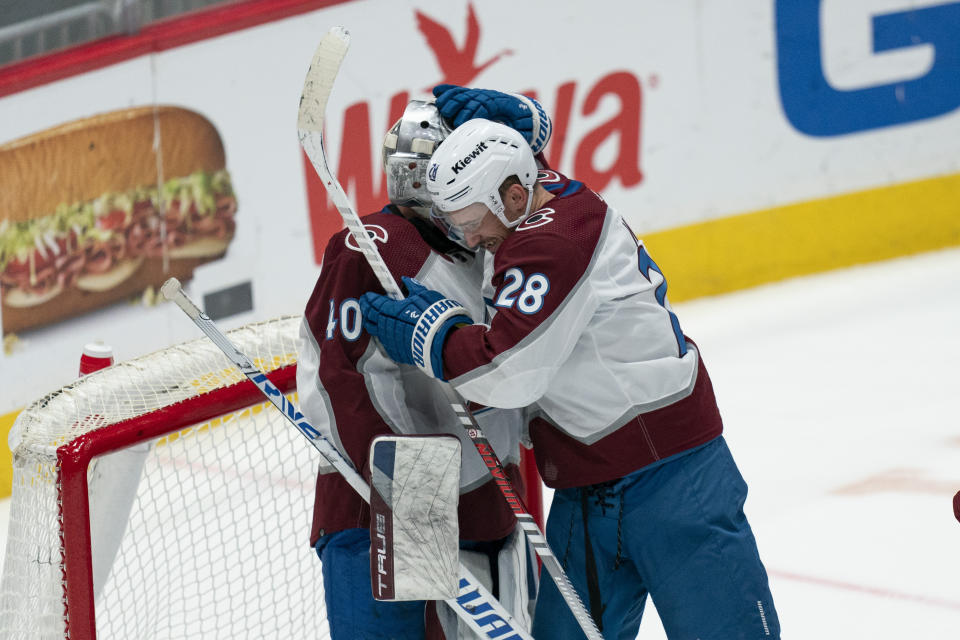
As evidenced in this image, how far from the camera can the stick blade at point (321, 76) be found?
1.90 m

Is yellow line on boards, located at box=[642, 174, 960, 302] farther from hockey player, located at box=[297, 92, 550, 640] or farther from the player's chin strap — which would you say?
the player's chin strap

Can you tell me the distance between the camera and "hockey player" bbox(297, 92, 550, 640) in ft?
6.68

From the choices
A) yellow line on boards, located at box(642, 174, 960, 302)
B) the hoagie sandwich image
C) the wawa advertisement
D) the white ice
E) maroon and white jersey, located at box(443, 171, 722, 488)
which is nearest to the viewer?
maroon and white jersey, located at box(443, 171, 722, 488)

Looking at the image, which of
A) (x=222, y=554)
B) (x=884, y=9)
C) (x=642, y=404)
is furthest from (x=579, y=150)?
(x=642, y=404)

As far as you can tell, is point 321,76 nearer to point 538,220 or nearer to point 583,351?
point 538,220

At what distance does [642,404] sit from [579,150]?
3471 millimetres

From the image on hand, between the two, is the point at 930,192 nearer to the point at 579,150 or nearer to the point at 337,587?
the point at 579,150

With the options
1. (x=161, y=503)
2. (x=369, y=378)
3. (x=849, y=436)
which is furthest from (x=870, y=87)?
(x=369, y=378)

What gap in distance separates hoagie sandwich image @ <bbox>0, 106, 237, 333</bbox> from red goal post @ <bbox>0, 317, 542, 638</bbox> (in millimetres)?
1271

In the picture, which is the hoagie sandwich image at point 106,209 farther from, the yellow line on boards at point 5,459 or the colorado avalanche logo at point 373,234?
the colorado avalanche logo at point 373,234

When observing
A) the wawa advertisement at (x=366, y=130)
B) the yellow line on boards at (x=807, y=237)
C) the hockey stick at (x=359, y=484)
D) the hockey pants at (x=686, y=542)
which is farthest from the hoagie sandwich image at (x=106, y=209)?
the hockey pants at (x=686, y=542)

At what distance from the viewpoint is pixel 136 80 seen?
14.1 feet

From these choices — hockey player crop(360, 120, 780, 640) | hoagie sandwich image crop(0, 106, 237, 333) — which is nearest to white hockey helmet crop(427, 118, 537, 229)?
hockey player crop(360, 120, 780, 640)

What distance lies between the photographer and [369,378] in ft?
6.67
